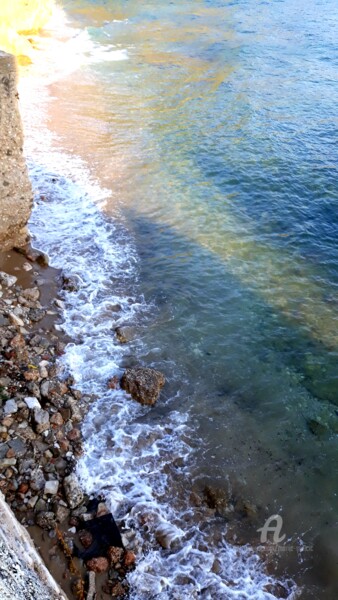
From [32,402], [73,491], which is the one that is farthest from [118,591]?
[32,402]

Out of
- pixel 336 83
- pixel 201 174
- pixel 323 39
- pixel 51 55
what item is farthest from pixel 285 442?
pixel 323 39

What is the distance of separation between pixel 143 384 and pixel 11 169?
14.0 ft

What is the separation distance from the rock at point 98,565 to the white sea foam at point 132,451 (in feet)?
1.00

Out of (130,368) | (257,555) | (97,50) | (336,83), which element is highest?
(97,50)

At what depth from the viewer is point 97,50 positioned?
23375 millimetres

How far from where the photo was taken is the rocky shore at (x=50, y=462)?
5.20m

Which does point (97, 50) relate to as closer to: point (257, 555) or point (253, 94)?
point (253, 94)

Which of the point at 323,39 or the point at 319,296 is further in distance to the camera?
the point at 323,39

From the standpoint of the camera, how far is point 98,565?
17.0 feet

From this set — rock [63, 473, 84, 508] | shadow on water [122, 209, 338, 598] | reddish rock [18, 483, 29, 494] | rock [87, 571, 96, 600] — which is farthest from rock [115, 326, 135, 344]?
rock [87, 571, 96, 600]

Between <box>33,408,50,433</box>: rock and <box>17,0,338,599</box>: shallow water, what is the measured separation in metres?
0.57

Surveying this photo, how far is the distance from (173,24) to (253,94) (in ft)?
42.8

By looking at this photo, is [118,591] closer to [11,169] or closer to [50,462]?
[50,462]

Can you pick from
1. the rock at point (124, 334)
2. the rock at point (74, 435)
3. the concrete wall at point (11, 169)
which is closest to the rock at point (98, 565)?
the rock at point (74, 435)
